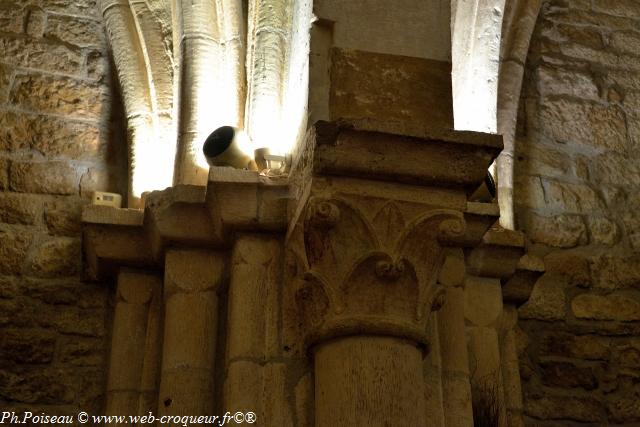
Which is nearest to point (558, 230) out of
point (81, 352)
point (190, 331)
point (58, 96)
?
point (190, 331)

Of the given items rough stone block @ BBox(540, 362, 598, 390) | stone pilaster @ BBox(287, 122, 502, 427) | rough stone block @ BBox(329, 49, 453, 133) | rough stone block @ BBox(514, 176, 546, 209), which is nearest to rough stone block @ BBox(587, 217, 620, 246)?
rough stone block @ BBox(514, 176, 546, 209)

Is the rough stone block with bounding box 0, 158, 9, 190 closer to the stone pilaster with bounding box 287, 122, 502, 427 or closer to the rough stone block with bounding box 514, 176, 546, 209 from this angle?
the stone pilaster with bounding box 287, 122, 502, 427

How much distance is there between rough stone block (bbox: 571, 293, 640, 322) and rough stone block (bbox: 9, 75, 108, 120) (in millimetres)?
2133

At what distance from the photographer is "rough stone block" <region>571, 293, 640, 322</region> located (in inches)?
151

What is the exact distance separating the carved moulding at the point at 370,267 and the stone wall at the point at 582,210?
1.27 metres

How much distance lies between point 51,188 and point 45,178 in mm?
50

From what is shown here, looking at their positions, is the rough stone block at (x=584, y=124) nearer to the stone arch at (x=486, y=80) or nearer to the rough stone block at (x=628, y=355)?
the stone arch at (x=486, y=80)

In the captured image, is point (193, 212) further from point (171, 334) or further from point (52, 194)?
point (52, 194)

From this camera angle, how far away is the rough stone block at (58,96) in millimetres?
3645

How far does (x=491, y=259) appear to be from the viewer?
3338 millimetres

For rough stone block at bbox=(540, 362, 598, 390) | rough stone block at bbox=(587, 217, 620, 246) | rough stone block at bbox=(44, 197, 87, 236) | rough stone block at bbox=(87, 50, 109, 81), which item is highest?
rough stone block at bbox=(87, 50, 109, 81)

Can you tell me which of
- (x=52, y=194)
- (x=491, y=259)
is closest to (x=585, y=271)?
(x=491, y=259)

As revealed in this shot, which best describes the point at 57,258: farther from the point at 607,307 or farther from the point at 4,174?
the point at 607,307

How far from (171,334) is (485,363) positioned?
3.60 ft
